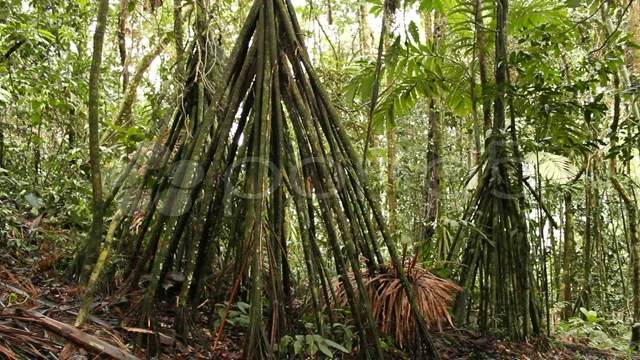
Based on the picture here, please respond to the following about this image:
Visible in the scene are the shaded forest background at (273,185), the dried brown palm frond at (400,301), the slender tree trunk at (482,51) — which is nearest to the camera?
the shaded forest background at (273,185)

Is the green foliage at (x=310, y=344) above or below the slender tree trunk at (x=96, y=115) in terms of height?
below

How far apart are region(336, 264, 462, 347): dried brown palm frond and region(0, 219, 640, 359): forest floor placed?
136 mm

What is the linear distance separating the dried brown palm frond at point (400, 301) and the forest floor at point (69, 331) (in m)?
0.14

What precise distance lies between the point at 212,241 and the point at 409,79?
8.07ft

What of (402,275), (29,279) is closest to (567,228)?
(402,275)

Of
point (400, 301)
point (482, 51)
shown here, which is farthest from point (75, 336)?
point (482, 51)

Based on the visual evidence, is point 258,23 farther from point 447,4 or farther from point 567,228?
point 567,228

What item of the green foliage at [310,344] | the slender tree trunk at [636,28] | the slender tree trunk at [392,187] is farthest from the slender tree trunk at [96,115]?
the slender tree trunk at [636,28]

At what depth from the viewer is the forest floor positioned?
1825 mm

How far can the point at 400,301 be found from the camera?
271 cm

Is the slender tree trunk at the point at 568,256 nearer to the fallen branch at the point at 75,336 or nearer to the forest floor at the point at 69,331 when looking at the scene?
the forest floor at the point at 69,331

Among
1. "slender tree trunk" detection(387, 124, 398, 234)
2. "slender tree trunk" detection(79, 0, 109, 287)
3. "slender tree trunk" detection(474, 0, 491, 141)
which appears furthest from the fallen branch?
"slender tree trunk" detection(387, 124, 398, 234)

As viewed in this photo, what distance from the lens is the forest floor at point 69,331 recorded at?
183 centimetres

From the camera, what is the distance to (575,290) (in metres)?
7.52
